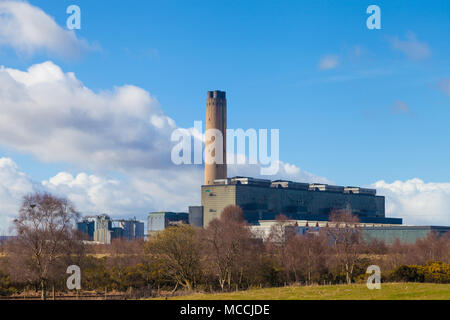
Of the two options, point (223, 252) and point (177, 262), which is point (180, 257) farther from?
point (223, 252)

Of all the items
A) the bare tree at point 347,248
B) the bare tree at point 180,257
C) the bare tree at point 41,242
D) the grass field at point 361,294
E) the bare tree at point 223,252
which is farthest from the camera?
the bare tree at point 347,248

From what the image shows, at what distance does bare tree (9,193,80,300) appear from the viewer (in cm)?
7731

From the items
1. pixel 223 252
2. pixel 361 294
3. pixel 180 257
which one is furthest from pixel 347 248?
pixel 361 294

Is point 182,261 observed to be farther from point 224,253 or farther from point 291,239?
point 291,239

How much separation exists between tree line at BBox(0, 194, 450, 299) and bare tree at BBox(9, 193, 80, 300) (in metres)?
0.12

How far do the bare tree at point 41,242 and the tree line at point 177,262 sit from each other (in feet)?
0.41

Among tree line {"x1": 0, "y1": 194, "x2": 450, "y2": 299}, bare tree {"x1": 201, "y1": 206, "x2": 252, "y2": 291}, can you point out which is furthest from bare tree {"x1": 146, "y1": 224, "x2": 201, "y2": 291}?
bare tree {"x1": 201, "y1": 206, "x2": 252, "y2": 291}

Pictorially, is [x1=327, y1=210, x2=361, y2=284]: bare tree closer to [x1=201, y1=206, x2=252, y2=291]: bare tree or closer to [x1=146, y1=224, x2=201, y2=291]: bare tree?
[x1=201, y1=206, x2=252, y2=291]: bare tree

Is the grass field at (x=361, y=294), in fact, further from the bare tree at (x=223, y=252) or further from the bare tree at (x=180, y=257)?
the bare tree at (x=180, y=257)

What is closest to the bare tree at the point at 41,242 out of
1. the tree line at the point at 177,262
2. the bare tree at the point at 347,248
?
the tree line at the point at 177,262

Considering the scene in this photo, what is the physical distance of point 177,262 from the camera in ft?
303

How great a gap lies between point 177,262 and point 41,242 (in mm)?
22364

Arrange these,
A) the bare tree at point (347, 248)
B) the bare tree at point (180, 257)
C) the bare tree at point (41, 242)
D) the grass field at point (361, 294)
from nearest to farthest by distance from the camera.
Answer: the grass field at point (361, 294) < the bare tree at point (41, 242) < the bare tree at point (180, 257) < the bare tree at point (347, 248)

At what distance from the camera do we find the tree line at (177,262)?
258ft
